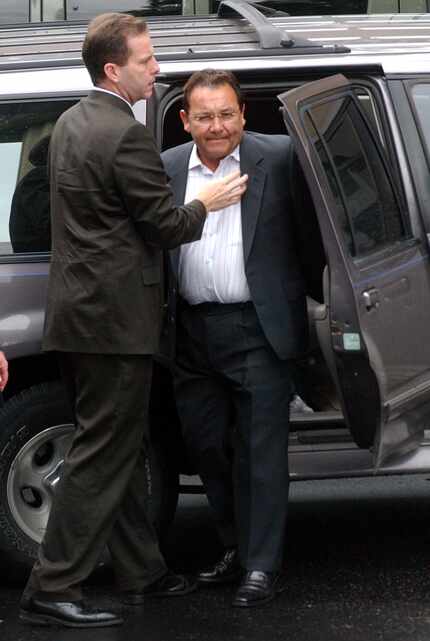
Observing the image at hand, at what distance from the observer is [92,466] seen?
221 inches

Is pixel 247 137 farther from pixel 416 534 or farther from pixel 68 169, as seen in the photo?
pixel 416 534

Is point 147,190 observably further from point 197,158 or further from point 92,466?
point 92,466

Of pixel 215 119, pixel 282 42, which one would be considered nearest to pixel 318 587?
pixel 215 119

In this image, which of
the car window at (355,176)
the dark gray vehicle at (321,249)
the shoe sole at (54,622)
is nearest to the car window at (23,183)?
the dark gray vehicle at (321,249)

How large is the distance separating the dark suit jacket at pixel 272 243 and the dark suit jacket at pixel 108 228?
0.28 meters

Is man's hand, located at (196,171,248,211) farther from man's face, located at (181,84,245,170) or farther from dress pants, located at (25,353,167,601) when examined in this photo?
dress pants, located at (25,353,167,601)

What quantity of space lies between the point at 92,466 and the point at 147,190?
959mm

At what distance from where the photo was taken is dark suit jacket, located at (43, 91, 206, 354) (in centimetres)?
546

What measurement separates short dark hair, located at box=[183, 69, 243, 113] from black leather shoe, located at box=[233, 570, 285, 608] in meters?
1.67

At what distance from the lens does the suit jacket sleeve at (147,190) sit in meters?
5.44

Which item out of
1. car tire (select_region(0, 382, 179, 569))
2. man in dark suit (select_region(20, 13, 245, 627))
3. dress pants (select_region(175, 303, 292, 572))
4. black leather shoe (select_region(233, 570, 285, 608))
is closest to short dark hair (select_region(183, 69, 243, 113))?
man in dark suit (select_region(20, 13, 245, 627))

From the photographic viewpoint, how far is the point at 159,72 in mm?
5914

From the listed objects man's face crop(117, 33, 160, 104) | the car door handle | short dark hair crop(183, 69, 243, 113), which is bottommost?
the car door handle

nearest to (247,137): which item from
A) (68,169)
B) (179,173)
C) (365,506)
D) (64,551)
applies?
(179,173)
